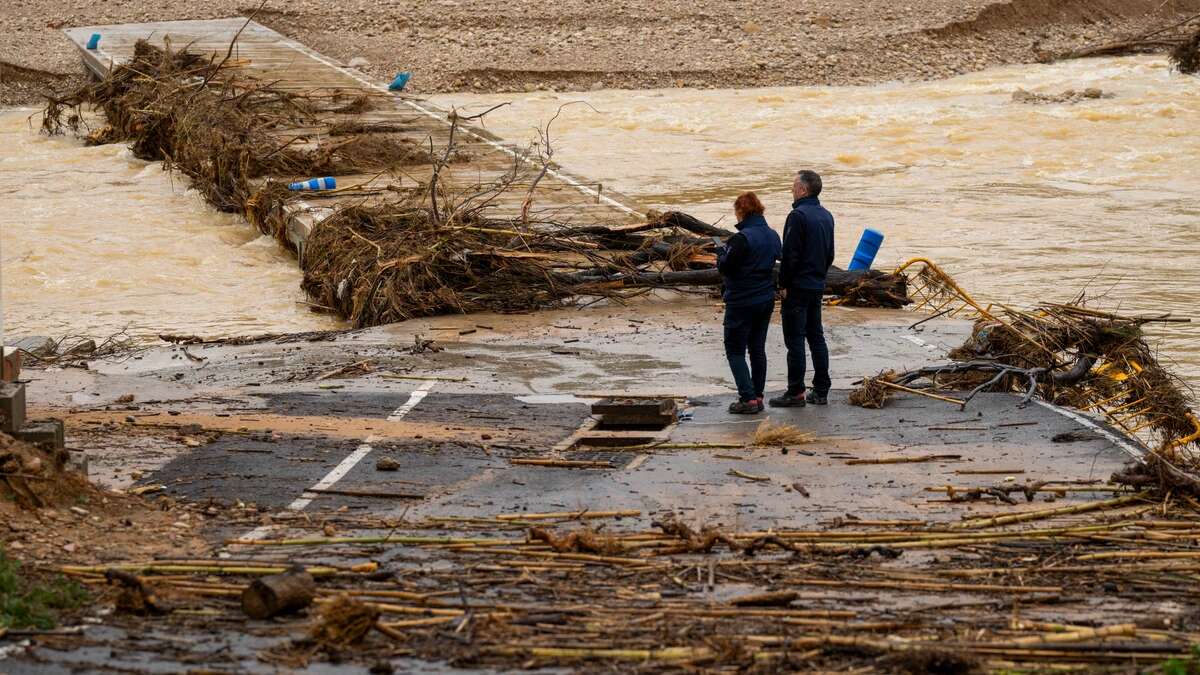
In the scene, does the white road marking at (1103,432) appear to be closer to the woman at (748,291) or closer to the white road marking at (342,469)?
the woman at (748,291)

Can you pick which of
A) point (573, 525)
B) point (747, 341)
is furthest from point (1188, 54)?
point (573, 525)

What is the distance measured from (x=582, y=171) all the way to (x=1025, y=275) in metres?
9.11

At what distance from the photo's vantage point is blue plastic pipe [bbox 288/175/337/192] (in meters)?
21.4

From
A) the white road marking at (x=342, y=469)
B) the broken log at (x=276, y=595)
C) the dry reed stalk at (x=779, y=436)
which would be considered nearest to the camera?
the broken log at (x=276, y=595)

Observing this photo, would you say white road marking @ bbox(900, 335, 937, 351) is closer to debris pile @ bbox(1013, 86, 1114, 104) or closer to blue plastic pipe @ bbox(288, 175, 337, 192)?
blue plastic pipe @ bbox(288, 175, 337, 192)

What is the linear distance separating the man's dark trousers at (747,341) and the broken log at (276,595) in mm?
5003

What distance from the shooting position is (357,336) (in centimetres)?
1409

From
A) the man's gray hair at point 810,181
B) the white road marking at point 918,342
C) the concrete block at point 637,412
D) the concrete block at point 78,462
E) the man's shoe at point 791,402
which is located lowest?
the white road marking at point 918,342

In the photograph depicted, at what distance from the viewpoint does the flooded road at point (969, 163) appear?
66.3 feet

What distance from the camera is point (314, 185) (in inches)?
845

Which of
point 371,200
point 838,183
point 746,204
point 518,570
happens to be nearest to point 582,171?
point 838,183

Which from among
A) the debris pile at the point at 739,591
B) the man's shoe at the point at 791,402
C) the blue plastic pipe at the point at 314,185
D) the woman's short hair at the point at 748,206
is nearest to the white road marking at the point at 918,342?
the man's shoe at the point at 791,402

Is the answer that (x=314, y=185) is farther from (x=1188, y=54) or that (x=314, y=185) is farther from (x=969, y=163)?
(x=969, y=163)

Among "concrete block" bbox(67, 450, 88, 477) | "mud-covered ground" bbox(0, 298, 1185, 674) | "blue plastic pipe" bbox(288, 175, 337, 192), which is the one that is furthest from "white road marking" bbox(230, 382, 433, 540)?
"blue plastic pipe" bbox(288, 175, 337, 192)
